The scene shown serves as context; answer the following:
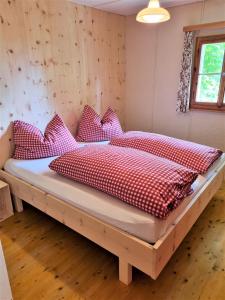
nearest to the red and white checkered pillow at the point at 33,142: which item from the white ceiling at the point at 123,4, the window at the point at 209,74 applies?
the white ceiling at the point at 123,4

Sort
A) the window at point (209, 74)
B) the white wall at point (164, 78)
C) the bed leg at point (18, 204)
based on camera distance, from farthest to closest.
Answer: the white wall at point (164, 78) → the window at point (209, 74) → the bed leg at point (18, 204)

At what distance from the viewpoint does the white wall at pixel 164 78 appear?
9.37ft

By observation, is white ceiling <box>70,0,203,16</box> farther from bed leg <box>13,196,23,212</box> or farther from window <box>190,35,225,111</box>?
bed leg <box>13,196,23,212</box>

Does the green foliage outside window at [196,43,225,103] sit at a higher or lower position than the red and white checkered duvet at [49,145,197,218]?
higher

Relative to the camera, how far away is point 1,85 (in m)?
2.22

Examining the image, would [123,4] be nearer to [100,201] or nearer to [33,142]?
[33,142]

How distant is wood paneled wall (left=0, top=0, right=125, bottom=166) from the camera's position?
225cm

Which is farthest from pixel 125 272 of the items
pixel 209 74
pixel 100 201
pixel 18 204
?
pixel 209 74

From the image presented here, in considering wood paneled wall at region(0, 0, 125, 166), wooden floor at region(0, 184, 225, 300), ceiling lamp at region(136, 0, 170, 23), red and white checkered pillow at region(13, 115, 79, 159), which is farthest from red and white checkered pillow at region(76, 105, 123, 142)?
ceiling lamp at region(136, 0, 170, 23)

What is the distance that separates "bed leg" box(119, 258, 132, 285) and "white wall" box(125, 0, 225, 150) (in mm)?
2156

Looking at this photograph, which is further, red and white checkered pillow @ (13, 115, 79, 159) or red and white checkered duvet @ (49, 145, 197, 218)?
red and white checkered pillow @ (13, 115, 79, 159)

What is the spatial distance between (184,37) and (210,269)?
2673mm

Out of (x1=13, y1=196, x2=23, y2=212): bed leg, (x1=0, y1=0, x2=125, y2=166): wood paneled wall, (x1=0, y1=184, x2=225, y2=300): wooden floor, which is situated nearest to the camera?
(x1=0, y1=184, x2=225, y2=300): wooden floor

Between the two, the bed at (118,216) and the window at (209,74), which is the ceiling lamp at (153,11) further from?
the bed at (118,216)
